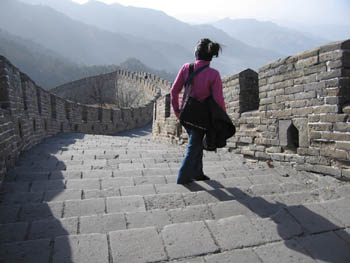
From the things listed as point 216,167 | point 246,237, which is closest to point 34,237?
point 246,237

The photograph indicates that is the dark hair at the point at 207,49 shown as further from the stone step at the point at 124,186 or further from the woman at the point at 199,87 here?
the stone step at the point at 124,186

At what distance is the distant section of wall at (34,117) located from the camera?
3.80 m

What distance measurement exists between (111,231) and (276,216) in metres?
1.23

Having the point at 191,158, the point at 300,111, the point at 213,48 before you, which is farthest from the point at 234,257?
the point at 300,111

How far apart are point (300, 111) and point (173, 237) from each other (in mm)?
2518

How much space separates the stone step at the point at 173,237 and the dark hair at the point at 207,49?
1.67 metres

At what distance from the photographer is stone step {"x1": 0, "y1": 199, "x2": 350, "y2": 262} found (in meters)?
1.60

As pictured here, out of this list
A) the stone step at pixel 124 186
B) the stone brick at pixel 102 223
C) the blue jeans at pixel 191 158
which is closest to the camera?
the stone brick at pixel 102 223

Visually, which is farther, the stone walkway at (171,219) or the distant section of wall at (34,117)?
the distant section of wall at (34,117)

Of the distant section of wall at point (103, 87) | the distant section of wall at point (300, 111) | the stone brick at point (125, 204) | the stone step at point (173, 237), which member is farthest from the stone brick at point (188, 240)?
the distant section of wall at point (103, 87)

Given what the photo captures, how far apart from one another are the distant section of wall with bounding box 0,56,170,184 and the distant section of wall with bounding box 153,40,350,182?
11.4 feet

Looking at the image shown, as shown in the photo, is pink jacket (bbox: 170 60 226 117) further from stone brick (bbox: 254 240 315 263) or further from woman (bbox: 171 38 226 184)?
stone brick (bbox: 254 240 315 263)

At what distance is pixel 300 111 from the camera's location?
3484mm

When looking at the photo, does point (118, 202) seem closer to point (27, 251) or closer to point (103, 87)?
point (27, 251)
